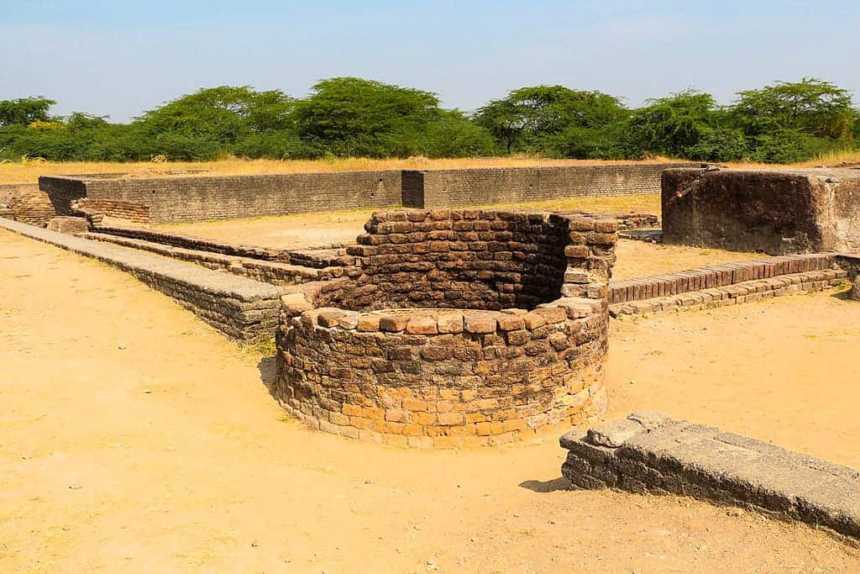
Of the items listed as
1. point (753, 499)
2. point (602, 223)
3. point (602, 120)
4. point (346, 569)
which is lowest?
point (346, 569)

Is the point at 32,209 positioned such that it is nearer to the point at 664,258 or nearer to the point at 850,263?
the point at 664,258

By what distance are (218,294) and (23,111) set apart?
43.2 m

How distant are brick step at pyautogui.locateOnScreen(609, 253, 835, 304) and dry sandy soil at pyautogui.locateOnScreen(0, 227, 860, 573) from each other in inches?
19.7

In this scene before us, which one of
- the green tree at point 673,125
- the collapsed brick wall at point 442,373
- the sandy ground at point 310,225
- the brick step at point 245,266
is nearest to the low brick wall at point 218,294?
the brick step at point 245,266

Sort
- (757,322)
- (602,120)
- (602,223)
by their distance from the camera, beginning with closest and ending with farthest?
(602,223)
(757,322)
(602,120)

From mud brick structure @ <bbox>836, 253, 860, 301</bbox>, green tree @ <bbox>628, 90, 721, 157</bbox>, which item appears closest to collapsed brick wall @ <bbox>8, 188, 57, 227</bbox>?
mud brick structure @ <bbox>836, 253, 860, 301</bbox>

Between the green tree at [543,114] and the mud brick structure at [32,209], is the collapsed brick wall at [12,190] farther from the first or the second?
the green tree at [543,114]

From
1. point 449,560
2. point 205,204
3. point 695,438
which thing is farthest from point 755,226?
point 205,204

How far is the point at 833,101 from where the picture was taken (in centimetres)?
3512

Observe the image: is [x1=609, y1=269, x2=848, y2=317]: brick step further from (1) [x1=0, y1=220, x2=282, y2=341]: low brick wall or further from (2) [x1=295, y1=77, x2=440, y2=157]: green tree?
(2) [x1=295, y1=77, x2=440, y2=157]: green tree

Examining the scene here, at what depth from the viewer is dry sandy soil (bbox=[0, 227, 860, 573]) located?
11.2 ft

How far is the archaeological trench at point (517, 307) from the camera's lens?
3.92 m

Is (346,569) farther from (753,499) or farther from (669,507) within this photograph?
(753,499)

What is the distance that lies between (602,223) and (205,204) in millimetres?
15943
